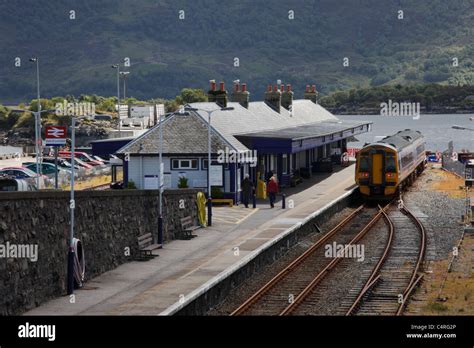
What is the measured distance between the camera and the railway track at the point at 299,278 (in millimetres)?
29656

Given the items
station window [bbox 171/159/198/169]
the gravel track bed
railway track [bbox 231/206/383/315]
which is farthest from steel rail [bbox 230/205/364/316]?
station window [bbox 171/159/198/169]

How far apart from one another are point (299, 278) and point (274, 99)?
43306mm

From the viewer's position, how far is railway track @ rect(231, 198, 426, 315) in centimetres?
2969

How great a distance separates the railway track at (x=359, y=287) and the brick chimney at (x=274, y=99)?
2891 centimetres

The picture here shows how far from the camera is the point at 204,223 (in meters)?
45.4

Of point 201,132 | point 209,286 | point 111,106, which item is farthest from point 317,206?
point 111,106

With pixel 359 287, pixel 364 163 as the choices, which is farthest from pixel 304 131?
pixel 359 287

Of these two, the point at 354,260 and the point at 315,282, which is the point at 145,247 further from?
the point at 354,260

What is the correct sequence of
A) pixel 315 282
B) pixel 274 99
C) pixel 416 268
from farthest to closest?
pixel 274 99 → pixel 416 268 → pixel 315 282

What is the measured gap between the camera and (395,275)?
35.4 metres

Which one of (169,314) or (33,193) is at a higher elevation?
(33,193)
